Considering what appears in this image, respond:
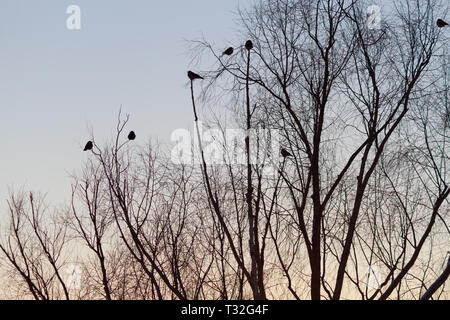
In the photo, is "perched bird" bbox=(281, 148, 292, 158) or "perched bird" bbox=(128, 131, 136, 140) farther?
"perched bird" bbox=(128, 131, 136, 140)

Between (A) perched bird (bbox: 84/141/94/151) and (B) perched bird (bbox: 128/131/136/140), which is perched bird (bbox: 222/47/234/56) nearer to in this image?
(B) perched bird (bbox: 128/131/136/140)

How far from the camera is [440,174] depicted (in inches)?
350

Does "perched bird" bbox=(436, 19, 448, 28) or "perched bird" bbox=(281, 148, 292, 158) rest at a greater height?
"perched bird" bbox=(436, 19, 448, 28)

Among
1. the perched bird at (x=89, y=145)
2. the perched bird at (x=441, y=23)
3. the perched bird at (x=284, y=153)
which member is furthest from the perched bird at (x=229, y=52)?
the perched bird at (x=441, y=23)

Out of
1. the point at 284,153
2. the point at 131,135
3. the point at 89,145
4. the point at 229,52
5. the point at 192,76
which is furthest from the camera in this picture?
the point at 89,145

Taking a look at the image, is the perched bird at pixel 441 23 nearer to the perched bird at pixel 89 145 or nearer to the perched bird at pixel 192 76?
the perched bird at pixel 192 76

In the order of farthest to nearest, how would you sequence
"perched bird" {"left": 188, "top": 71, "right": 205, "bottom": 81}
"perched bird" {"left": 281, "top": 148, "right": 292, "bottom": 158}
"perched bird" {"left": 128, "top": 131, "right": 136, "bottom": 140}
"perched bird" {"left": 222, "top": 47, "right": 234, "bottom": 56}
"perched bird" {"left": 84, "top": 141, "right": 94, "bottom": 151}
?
"perched bird" {"left": 84, "top": 141, "right": 94, "bottom": 151} < "perched bird" {"left": 128, "top": 131, "right": 136, "bottom": 140} < "perched bird" {"left": 281, "top": 148, "right": 292, "bottom": 158} < "perched bird" {"left": 222, "top": 47, "right": 234, "bottom": 56} < "perched bird" {"left": 188, "top": 71, "right": 205, "bottom": 81}

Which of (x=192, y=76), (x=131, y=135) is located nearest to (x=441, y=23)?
(x=192, y=76)

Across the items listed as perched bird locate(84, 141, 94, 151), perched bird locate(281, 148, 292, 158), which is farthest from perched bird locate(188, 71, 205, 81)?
perched bird locate(84, 141, 94, 151)

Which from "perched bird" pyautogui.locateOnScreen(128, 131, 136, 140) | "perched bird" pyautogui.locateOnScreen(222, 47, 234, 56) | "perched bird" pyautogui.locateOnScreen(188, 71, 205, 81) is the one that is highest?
"perched bird" pyautogui.locateOnScreen(222, 47, 234, 56)

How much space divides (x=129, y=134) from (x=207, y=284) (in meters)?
4.67

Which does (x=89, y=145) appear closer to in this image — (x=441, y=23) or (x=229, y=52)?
(x=229, y=52)
